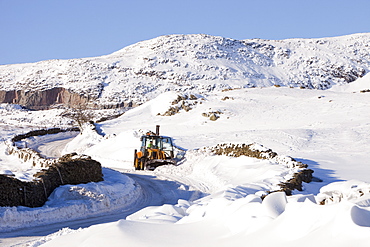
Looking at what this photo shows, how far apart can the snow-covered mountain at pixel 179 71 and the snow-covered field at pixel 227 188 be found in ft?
196

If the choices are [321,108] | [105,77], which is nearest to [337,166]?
[321,108]

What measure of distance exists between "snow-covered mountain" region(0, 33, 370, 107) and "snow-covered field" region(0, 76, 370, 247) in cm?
A: 5982

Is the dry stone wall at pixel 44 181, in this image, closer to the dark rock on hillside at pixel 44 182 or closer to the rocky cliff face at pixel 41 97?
the dark rock on hillside at pixel 44 182

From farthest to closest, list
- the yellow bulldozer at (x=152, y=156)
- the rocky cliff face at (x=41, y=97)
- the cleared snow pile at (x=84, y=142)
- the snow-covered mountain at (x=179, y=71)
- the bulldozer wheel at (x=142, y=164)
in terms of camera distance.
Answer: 1. the rocky cliff face at (x=41, y=97)
2. the snow-covered mountain at (x=179, y=71)
3. the cleared snow pile at (x=84, y=142)
4. the bulldozer wheel at (x=142, y=164)
5. the yellow bulldozer at (x=152, y=156)

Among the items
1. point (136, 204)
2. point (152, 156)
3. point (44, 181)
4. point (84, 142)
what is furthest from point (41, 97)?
point (44, 181)

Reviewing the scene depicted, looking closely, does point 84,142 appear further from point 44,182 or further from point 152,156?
point 44,182

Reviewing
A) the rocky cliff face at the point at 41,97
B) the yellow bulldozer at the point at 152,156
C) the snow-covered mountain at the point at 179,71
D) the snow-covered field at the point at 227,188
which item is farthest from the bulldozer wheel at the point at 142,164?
the rocky cliff face at the point at 41,97

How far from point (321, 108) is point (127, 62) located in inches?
3577

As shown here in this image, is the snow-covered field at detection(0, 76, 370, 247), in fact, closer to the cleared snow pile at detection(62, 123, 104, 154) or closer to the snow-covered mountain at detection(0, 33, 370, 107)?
the cleared snow pile at detection(62, 123, 104, 154)

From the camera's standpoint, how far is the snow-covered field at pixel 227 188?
467 cm

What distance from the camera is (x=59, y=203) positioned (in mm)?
12445

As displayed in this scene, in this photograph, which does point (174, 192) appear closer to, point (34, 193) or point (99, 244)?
point (34, 193)

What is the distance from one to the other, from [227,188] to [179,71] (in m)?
111

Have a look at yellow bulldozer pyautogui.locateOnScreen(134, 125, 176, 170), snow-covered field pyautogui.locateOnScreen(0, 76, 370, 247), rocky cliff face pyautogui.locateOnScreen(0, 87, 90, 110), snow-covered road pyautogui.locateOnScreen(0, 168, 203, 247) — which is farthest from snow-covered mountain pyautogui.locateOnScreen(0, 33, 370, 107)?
snow-covered road pyautogui.locateOnScreen(0, 168, 203, 247)
